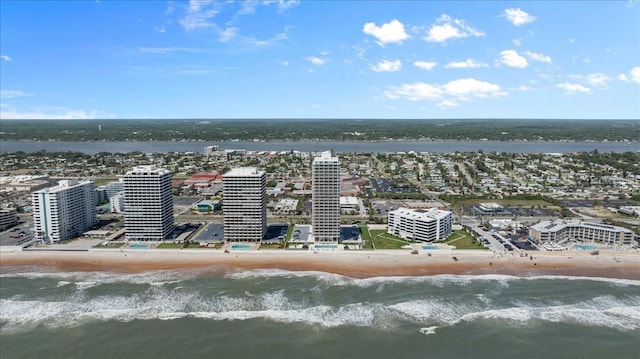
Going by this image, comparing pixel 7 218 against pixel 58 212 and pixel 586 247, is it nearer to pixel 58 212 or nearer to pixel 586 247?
pixel 58 212

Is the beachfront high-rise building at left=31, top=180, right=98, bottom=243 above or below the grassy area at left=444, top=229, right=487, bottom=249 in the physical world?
above

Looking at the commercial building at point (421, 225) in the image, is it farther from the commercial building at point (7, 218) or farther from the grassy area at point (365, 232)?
the commercial building at point (7, 218)

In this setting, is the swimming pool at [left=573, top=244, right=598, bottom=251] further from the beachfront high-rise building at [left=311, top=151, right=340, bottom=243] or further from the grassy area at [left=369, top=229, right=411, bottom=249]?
the beachfront high-rise building at [left=311, top=151, right=340, bottom=243]

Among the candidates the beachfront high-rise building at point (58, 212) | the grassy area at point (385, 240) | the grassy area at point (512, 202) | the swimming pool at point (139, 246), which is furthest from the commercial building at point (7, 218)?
the grassy area at point (512, 202)

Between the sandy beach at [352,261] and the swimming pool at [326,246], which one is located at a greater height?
the swimming pool at [326,246]

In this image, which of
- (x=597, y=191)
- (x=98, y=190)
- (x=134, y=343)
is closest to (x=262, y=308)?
(x=134, y=343)

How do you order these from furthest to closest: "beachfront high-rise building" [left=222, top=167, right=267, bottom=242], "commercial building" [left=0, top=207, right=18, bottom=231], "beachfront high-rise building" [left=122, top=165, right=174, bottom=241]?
1. "commercial building" [left=0, top=207, right=18, bottom=231]
2. "beachfront high-rise building" [left=122, top=165, right=174, bottom=241]
3. "beachfront high-rise building" [left=222, top=167, right=267, bottom=242]

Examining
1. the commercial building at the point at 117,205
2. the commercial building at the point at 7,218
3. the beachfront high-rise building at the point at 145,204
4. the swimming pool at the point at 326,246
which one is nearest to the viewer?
the swimming pool at the point at 326,246

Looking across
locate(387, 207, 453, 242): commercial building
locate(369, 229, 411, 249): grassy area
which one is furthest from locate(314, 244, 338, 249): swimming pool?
locate(387, 207, 453, 242): commercial building
